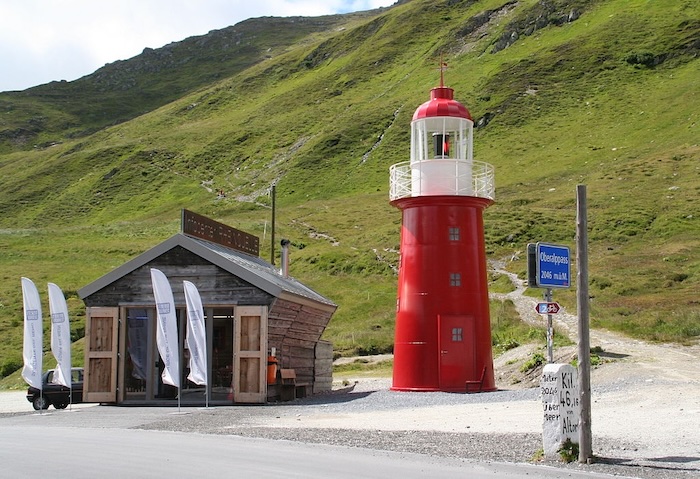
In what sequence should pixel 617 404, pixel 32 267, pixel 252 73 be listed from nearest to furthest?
1. pixel 617 404
2. pixel 32 267
3. pixel 252 73

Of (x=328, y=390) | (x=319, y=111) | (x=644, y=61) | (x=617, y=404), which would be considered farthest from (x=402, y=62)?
(x=617, y=404)

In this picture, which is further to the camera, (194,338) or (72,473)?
(194,338)

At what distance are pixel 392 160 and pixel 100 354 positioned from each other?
8464 cm

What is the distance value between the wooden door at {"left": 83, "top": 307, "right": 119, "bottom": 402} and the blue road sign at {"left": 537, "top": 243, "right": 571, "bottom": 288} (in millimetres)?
13557

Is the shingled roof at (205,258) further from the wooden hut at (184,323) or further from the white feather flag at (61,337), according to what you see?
the white feather flag at (61,337)

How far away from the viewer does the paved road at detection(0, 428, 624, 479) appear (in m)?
11.3

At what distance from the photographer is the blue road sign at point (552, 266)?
14984 millimetres

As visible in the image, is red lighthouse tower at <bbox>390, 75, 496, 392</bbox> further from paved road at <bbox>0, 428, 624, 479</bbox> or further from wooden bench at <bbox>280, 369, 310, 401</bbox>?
paved road at <bbox>0, 428, 624, 479</bbox>

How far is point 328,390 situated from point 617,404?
12.5m

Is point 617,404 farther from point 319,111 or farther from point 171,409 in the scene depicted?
point 319,111

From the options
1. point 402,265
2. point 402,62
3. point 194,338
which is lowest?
point 194,338

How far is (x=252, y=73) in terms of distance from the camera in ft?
638

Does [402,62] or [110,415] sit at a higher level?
[402,62]

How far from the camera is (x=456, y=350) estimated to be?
2534 centimetres
